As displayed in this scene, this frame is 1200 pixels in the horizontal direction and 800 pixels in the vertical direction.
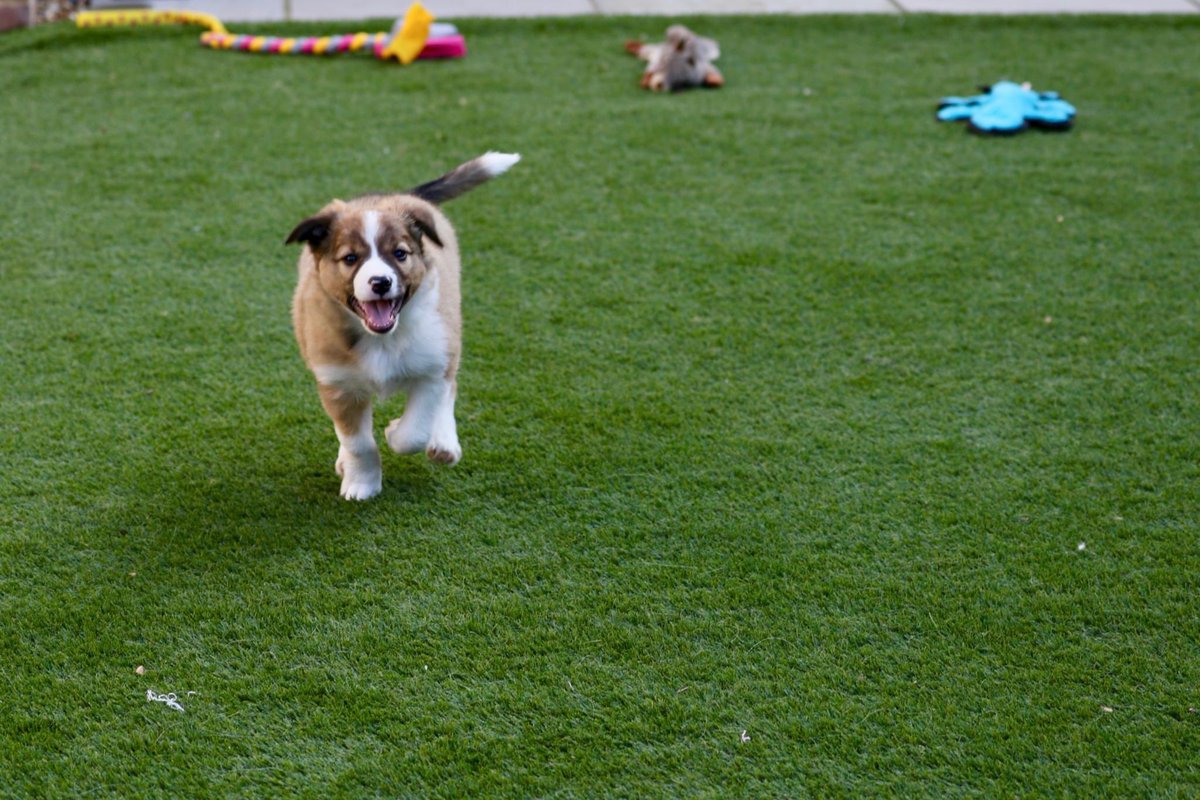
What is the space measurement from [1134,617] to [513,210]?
3.55 metres

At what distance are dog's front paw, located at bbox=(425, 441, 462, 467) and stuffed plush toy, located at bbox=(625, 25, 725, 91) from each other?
13.7ft

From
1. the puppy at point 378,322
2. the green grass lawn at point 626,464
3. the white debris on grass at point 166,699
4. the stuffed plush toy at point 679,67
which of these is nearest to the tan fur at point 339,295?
the puppy at point 378,322

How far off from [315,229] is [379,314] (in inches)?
12.7

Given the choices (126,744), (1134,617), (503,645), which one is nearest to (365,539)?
(503,645)

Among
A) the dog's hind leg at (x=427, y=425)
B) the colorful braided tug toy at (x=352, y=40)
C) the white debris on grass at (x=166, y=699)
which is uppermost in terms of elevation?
the colorful braided tug toy at (x=352, y=40)

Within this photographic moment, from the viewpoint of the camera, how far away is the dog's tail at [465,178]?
4.24 m

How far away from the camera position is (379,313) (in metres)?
3.49

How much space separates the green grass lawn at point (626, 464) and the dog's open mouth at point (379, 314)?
0.76 meters

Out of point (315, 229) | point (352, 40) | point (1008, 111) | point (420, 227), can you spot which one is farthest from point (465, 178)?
point (352, 40)

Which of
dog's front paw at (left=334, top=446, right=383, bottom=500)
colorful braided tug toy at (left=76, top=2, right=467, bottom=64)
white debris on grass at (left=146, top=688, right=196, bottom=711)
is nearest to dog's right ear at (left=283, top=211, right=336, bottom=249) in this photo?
dog's front paw at (left=334, top=446, right=383, bottom=500)

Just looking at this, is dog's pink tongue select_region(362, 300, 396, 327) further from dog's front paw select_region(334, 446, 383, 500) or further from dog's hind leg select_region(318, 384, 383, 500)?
dog's front paw select_region(334, 446, 383, 500)

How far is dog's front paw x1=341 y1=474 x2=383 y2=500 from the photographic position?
4031mm

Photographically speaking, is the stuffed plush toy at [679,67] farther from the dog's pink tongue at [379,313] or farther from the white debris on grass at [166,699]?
the white debris on grass at [166,699]

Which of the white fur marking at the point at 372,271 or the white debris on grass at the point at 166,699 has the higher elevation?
the white fur marking at the point at 372,271
